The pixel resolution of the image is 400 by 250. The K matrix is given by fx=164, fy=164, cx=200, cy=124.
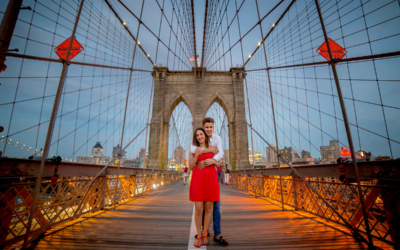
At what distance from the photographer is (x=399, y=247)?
1486 mm

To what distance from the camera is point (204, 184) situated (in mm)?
1650

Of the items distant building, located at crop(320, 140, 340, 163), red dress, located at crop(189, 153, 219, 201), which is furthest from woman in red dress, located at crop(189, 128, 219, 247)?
distant building, located at crop(320, 140, 340, 163)

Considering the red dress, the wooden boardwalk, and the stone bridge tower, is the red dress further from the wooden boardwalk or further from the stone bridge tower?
the stone bridge tower

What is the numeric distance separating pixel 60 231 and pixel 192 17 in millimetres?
13984

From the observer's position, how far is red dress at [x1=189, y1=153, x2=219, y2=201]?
163 centimetres

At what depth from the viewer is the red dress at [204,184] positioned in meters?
1.63

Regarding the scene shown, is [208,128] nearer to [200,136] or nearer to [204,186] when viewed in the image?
[200,136]

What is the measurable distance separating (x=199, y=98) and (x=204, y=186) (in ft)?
44.5

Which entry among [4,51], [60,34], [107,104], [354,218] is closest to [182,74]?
[107,104]

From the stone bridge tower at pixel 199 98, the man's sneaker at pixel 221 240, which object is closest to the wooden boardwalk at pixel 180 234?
the man's sneaker at pixel 221 240

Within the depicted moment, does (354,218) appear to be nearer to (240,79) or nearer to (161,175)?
(161,175)

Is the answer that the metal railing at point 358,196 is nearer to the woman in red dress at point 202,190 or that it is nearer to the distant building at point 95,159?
the woman in red dress at point 202,190

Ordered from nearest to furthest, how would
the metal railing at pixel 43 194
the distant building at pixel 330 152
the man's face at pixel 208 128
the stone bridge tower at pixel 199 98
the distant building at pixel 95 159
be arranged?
the metal railing at pixel 43 194 → the man's face at pixel 208 128 → the distant building at pixel 330 152 → the distant building at pixel 95 159 → the stone bridge tower at pixel 199 98

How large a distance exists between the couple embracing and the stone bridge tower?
489 inches
